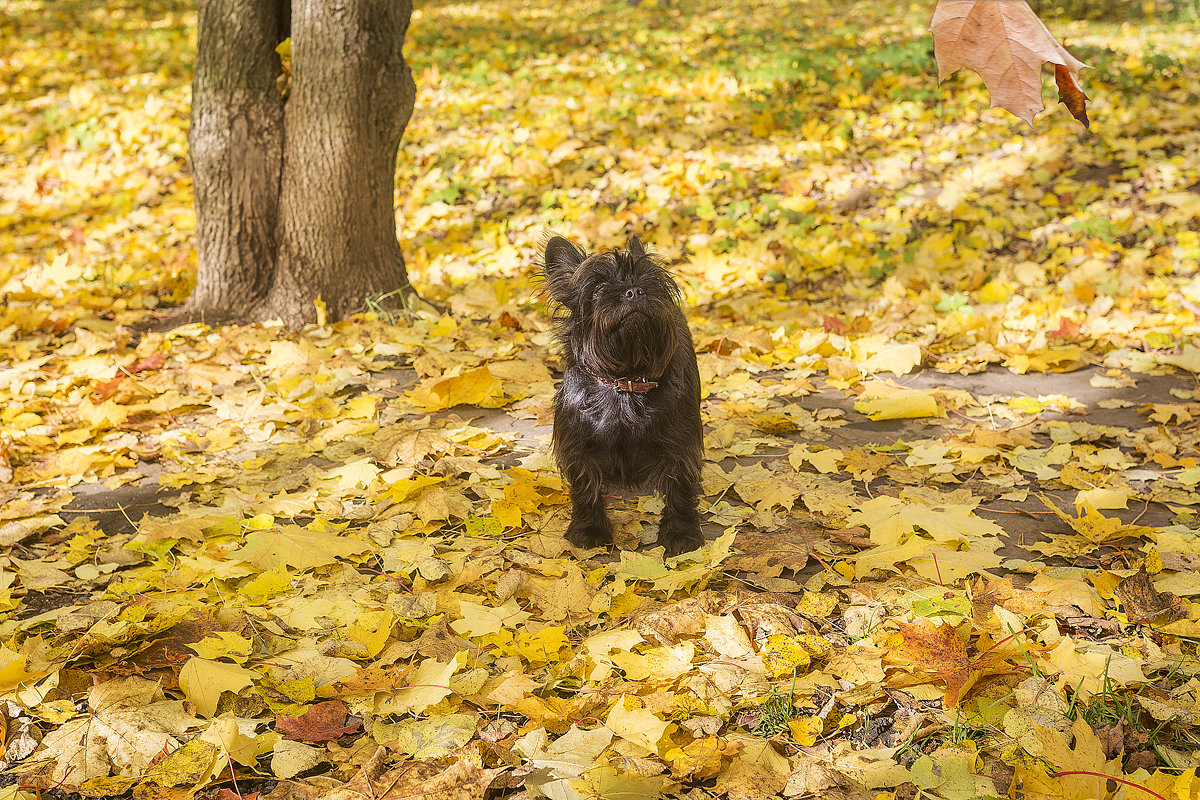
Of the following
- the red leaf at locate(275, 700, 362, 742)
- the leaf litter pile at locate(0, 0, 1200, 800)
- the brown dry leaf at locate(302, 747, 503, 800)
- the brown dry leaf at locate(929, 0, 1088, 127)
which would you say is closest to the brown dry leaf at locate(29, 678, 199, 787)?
the leaf litter pile at locate(0, 0, 1200, 800)

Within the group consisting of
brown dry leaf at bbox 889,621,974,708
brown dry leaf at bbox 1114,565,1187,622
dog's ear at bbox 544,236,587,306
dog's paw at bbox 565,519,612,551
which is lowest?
dog's paw at bbox 565,519,612,551

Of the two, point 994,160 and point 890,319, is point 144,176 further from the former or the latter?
point 994,160

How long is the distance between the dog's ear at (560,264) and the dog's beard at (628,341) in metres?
0.17

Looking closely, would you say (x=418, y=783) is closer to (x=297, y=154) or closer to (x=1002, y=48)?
(x=1002, y=48)

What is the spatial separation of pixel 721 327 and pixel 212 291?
131 inches

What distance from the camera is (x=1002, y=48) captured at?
4.36ft

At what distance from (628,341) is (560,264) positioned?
17.3 inches

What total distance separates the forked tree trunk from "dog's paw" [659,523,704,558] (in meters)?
3.10

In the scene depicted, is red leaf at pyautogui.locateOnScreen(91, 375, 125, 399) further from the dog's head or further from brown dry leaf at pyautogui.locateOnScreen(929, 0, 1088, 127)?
brown dry leaf at pyautogui.locateOnScreen(929, 0, 1088, 127)

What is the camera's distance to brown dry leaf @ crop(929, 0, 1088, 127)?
1.30 m

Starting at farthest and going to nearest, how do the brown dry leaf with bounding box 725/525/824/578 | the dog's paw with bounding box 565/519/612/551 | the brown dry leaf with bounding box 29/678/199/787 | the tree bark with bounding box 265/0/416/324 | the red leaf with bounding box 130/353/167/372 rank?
the tree bark with bounding box 265/0/416/324 < the red leaf with bounding box 130/353/167/372 < the dog's paw with bounding box 565/519/612/551 < the brown dry leaf with bounding box 725/525/824/578 < the brown dry leaf with bounding box 29/678/199/787

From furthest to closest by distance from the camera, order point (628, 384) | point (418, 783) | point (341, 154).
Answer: point (341, 154)
point (628, 384)
point (418, 783)

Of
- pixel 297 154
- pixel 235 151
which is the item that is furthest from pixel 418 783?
pixel 235 151

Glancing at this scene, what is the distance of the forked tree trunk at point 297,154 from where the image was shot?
506 cm
